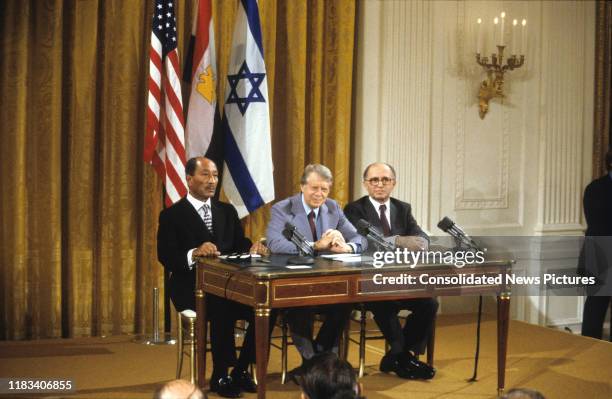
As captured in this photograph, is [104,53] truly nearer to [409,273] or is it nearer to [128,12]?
[128,12]

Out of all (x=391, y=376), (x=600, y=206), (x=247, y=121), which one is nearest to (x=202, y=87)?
(x=247, y=121)

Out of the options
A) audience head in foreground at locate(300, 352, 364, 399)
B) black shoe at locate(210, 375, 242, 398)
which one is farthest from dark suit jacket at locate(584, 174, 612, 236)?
audience head in foreground at locate(300, 352, 364, 399)

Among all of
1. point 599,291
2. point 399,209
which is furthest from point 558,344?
point 399,209

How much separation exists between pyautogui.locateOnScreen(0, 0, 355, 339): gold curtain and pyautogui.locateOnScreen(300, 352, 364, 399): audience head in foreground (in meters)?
4.36

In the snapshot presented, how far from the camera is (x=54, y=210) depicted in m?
6.55

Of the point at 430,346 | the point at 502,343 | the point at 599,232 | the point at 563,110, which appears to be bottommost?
the point at 430,346

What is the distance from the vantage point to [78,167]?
6637 millimetres

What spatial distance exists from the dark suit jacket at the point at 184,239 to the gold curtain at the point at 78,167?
133cm

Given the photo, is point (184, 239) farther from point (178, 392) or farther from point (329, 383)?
point (178, 392)

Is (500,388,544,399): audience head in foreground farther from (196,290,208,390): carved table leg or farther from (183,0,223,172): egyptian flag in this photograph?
(183,0,223,172): egyptian flag

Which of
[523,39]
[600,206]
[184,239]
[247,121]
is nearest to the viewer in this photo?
[184,239]

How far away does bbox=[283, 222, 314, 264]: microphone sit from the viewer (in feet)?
16.3

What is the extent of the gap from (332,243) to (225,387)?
1069 millimetres

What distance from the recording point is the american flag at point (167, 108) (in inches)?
253
